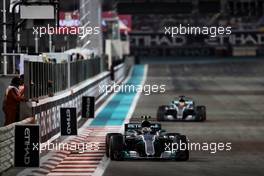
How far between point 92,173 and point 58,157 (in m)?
3.06

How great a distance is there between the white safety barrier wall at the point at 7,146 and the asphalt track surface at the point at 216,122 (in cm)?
186

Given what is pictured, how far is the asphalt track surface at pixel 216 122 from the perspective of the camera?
1775 centimetres

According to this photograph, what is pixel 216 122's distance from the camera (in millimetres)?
30391

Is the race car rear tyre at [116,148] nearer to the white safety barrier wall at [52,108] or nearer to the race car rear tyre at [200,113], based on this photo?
the white safety barrier wall at [52,108]

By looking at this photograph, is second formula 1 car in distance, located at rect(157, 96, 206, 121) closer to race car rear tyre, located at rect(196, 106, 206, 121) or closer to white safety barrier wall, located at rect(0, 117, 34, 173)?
race car rear tyre, located at rect(196, 106, 206, 121)

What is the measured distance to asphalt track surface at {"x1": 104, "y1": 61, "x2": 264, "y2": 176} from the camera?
1775 centimetres

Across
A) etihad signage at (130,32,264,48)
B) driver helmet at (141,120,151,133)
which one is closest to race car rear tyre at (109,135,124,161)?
driver helmet at (141,120,151,133)

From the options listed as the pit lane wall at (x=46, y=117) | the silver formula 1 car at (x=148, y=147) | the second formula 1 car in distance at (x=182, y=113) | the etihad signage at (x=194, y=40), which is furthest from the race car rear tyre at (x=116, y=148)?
the etihad signage at (x=194, y=40)

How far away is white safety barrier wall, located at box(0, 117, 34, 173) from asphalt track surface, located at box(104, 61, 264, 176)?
186 centimetres

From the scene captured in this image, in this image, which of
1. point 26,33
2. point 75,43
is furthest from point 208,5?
point 26,33

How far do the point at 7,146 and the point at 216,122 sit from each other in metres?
13.6

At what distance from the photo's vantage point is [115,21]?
74000mm

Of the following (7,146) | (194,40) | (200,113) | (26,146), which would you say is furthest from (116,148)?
(194,40)

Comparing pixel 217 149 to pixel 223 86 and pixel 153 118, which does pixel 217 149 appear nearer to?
pixel 153 118
